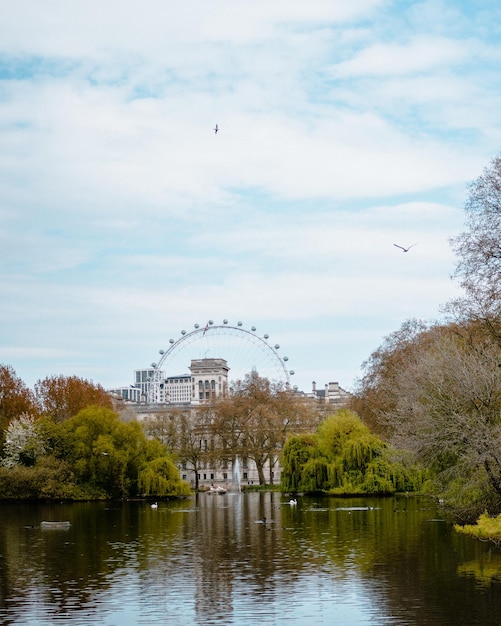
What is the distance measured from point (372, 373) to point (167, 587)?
4808cm

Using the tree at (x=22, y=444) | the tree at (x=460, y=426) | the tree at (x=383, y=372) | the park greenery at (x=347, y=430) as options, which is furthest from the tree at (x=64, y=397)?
the tree at (x=460, y=426)

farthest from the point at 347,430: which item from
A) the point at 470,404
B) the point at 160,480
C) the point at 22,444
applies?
the point at 470,404

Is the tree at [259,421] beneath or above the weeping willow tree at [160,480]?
above

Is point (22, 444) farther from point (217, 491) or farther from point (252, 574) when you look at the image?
point (252, 574)

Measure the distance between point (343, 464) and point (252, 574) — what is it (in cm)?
3954

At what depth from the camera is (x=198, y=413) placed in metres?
101

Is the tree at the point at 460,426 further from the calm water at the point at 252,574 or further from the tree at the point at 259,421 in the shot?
the tree at the point at 259,421

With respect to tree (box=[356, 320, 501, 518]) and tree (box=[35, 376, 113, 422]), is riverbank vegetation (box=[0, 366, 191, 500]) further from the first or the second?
tree (box=[356, 320, 501, 518])

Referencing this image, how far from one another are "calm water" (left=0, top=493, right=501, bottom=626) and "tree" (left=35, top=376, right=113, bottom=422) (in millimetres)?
39032

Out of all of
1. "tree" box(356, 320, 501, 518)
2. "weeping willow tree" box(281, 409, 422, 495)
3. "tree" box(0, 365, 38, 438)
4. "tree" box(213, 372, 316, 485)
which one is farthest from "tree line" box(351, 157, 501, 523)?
"tree" box(213, 372, 316, 485)

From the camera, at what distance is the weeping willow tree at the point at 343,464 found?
59.9 metres

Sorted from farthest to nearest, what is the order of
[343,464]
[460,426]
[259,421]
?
[259,421]
[343,464]
[460,426]

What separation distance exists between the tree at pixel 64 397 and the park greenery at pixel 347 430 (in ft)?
0.39

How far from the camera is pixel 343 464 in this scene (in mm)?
61562
